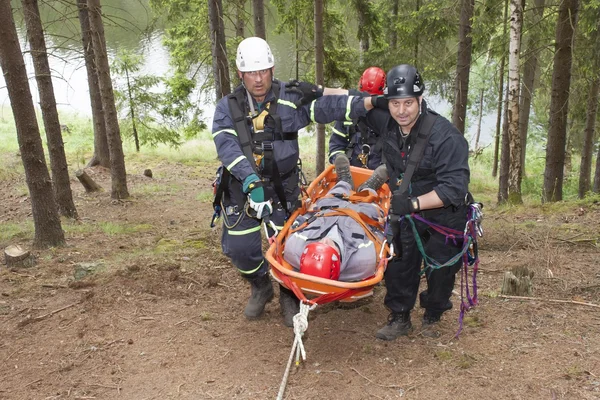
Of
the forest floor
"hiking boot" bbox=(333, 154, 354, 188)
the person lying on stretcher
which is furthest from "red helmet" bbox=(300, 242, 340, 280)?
"hiking boot" bbox=(333, 154, 354, 188)

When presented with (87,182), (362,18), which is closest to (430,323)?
(87,182)

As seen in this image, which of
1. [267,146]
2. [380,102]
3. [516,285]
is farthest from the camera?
[516,285]

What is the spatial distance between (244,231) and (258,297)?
0.74m

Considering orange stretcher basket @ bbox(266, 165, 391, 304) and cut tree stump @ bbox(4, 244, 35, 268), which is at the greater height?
orange stretcher basket @ bbox(266, 165, 391, 304)

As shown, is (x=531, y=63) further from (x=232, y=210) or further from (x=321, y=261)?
(x=321, y=261)

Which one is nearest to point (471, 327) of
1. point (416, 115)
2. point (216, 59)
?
point (416, 115)

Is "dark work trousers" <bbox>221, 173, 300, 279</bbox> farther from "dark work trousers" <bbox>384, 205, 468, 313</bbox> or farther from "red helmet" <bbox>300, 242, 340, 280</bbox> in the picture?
"dark work trousers" <bbox>384, 205, 468, 313</bbox>

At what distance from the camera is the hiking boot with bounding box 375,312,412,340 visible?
432cm

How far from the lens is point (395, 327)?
14.3 feet

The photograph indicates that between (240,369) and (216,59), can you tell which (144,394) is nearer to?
(240,369)

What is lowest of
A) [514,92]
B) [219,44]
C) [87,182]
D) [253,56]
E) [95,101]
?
[87,182]

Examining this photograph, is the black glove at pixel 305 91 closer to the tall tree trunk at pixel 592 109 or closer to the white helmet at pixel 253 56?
the white helmet at pixel 253 56

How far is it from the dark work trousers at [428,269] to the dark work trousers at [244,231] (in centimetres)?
118

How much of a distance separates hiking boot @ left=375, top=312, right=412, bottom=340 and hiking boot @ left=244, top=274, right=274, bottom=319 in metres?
1.20
